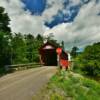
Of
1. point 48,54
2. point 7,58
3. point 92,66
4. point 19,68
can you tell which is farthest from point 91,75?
point 48,54

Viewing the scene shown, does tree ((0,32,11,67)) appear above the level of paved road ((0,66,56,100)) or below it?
above

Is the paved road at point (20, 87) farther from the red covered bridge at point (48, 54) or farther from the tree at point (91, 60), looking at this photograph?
the red covered bridge at point (48, 54)

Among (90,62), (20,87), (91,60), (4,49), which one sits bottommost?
(20,87)

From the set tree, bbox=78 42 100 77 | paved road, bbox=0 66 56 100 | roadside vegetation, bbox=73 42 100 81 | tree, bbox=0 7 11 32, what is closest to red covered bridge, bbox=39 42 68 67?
tree, bbox=0 7 11 32

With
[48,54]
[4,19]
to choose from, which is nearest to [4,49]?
[4,19]

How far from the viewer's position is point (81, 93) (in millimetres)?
16422

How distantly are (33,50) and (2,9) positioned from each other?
2078 cm

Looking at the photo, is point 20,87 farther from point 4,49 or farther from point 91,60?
point 4,49

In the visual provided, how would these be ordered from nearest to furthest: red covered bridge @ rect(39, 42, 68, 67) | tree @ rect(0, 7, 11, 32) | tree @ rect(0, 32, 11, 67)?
tree @ rect(0, 32, 11, 67), tree @ rect(0, 7, 11, 32), red covered bridge @ rect(39, 42, 68, 67)

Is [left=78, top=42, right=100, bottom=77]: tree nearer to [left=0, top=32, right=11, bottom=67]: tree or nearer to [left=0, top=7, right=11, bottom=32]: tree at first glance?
[left=0, top=32, right=11, bottom=67]: tree

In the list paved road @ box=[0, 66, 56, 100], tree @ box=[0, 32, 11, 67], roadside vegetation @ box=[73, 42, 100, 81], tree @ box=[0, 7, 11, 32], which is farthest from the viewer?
tree @ box=[0, 7, 11, 32]

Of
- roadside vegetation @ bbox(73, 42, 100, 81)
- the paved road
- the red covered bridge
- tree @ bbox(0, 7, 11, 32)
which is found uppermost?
tree @ bbox(0, 7, 11, 32)

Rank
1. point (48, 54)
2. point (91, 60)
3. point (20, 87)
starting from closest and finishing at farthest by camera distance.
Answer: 1. point (20, 87)
2. point (91, 60)
3. point (48, 54)

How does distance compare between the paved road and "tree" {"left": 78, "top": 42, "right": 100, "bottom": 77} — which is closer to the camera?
the paved road
